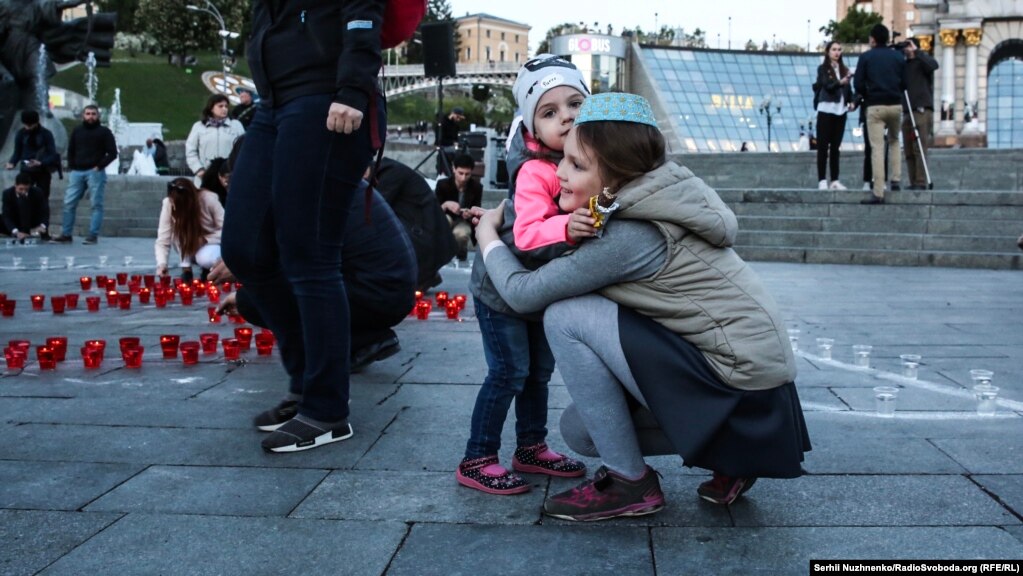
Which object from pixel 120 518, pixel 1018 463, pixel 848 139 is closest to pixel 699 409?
pixel 1018 463

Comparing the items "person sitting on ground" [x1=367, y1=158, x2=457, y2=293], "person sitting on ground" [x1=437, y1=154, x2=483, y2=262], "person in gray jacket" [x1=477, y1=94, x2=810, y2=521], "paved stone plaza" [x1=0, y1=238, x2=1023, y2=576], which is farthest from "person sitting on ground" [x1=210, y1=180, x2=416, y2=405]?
"person sitting on ground" [x1=437, y1=154, x2=483, y2=262]

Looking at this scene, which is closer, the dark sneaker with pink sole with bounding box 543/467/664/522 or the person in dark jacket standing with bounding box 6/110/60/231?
the dark sneaker with pink sole with bounding box 543/467/664/522

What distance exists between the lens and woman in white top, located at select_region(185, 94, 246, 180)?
10.6 meters

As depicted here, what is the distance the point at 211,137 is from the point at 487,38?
141813 mm

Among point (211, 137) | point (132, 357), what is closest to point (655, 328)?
point (132, 357)

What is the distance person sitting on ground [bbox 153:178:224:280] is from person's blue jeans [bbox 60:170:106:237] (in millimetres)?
5674

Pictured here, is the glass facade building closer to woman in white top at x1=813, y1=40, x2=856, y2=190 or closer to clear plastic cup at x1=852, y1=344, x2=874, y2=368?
woman in white top at x1=813, y1=40, x2=856, y2=190

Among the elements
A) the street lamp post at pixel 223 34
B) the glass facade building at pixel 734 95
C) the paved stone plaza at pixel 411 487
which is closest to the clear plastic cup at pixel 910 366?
the paved stone plaza at pixel 411 487

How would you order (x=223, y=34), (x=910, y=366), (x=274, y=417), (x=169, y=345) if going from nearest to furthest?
1. (x=274, y=417)
2. (x=910, y=366)
3. (x=169, y=345)
4. (x=223, y=34)

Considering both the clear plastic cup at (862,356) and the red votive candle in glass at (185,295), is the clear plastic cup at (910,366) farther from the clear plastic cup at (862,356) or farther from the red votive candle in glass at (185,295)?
the red votive candle in glass at (185,295)

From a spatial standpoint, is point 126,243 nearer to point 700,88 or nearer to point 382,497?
point 382,497

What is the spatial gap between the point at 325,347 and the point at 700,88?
62.3 m

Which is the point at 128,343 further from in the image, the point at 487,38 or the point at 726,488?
the point at 487,38

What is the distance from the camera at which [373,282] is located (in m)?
4.71
